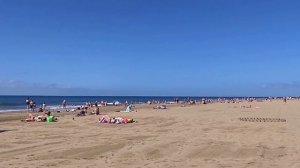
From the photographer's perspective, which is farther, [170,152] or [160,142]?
[160,142]

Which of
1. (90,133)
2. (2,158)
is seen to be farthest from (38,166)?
(90,133)

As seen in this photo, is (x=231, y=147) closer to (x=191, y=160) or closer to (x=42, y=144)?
(x=191, y=160)

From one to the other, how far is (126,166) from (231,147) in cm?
525

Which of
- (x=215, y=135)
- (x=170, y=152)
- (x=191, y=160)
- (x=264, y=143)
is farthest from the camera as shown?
(x=215, y=135)

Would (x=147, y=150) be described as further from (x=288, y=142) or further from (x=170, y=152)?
(x=288, y=142)

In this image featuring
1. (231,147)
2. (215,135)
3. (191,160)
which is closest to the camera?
(191,160)

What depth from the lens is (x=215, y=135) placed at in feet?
63.3

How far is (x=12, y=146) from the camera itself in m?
15.5

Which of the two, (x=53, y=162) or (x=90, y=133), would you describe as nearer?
(x=53, y=162)

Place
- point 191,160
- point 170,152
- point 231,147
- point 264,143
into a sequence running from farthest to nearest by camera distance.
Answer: point 264,143, point 231,147, point 170,152, point 191,160

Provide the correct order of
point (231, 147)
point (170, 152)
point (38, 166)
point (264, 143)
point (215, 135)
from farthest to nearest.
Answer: point (215, 135), point (264, 143), point (231, 147), point (170, 152), point (38, 166)

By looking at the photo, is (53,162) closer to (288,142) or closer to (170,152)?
(170,152)

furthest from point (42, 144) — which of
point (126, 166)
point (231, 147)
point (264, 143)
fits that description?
point (264, 143)

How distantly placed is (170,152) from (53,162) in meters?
4.00
